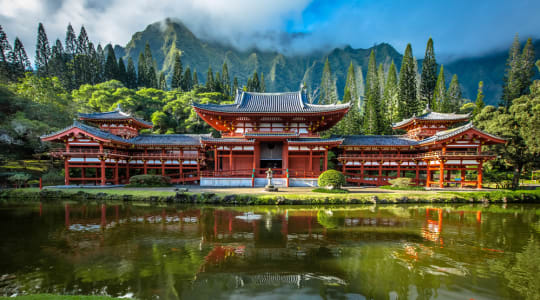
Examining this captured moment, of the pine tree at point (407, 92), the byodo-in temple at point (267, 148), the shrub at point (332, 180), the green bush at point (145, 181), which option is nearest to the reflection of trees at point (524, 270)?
the shrub at point (332, 180)

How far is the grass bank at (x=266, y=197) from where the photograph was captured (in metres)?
15.3

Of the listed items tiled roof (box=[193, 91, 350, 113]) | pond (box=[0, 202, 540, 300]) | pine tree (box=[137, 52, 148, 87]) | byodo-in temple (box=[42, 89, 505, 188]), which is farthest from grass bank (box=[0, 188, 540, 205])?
pine tree (box=[137, 52, 148, 87])

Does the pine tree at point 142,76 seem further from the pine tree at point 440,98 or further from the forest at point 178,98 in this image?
the pine tree at point 440,98

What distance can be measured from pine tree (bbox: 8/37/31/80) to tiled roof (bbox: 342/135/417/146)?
199ft

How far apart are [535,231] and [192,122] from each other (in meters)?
36.2

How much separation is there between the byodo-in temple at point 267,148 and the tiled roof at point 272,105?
3.9 inches

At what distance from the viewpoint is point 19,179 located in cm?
1906

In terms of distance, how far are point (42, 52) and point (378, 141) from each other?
73742 mm

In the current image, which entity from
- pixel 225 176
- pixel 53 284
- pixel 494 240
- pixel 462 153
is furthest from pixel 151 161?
pixel 462 153

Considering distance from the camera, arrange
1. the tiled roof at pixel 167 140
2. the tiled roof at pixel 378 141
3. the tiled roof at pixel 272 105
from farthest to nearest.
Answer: the tiled roof at pixel 167 140 → the tiled roof at pixel 378 141 → the tiled roof at pixel 272 105

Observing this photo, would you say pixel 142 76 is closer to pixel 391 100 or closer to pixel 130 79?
pixel 130 79

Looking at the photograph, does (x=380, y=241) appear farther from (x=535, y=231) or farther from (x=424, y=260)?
(x=535, y=231)

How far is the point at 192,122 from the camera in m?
36.6

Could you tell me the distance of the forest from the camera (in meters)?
23.6
